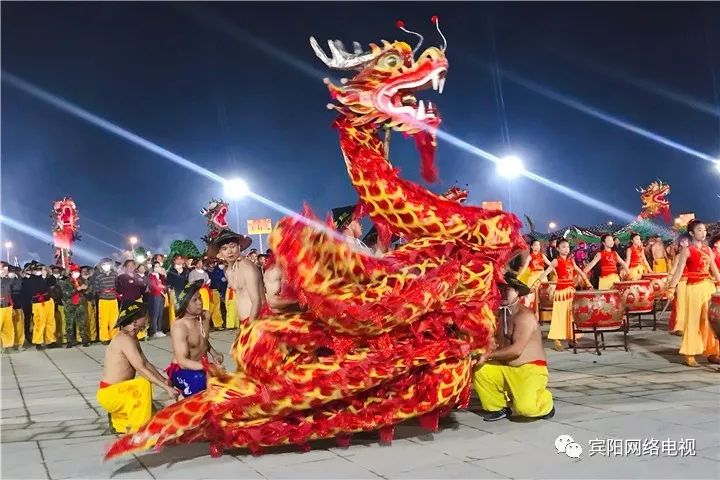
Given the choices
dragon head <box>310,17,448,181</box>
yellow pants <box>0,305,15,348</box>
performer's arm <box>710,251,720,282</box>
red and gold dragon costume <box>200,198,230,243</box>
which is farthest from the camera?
red and gold dragon costume <box>200,198,230,243</box>

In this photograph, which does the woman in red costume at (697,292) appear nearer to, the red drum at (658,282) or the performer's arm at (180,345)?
the red drum at (658,282)

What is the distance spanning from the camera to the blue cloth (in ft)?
17.4

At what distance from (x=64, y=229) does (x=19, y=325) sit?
8673mm

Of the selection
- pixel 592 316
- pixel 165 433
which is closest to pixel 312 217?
pixel 165 433

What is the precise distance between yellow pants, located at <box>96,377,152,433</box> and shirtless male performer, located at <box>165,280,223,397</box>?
245 millimetres

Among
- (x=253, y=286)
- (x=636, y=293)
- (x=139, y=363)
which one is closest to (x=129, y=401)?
(x=139, y=363)

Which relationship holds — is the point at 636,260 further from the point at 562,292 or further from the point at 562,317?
the point at 562,317

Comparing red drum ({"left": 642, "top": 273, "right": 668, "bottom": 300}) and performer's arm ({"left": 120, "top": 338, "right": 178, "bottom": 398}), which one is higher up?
red drum ({"left": 642, "top": 273, "right": 668, "bottom": 300})

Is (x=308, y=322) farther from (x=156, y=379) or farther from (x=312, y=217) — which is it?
(x=156, y=379)

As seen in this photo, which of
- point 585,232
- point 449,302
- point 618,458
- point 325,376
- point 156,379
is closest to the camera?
point 618,458

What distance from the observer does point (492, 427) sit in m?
4.97

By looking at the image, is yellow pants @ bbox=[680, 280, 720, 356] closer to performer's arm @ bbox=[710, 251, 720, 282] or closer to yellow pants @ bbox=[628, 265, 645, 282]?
performer's arm @ bbox=[710, 251, 720, 282]

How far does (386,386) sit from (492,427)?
3.10ft

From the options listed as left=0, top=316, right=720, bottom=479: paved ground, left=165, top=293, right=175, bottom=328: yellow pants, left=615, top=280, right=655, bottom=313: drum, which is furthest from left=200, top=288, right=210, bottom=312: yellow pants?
left=615, top=280, right=655, bottom=313: drum
